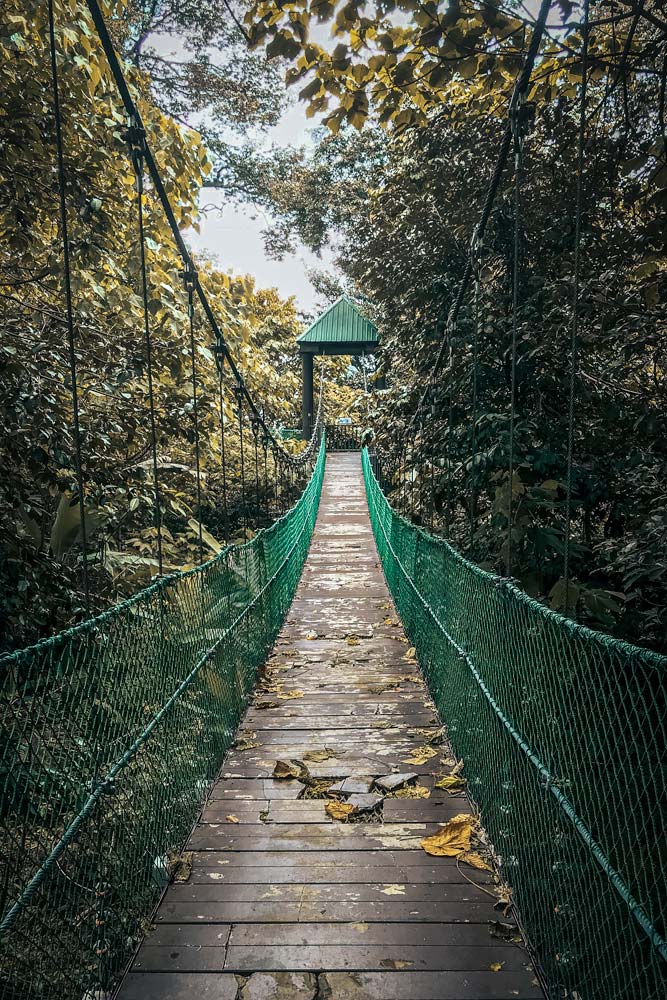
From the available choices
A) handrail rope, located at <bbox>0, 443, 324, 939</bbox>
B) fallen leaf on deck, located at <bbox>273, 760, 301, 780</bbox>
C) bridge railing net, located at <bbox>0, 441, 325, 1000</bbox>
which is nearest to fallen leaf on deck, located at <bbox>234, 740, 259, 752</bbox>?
bridge railing net, located at <bbox>0, 441, 325, 1000</bbox>

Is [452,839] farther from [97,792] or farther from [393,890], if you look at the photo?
[97,792]

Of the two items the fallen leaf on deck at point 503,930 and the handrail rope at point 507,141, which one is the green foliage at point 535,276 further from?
the fallen leaf on deck at point 503,930

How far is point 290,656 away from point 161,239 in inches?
124

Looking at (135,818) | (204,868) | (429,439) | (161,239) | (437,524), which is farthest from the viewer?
(437,524)

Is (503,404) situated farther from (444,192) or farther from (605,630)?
(444,192)

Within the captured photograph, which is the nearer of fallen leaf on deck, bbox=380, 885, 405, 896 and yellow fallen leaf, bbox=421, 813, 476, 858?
fallen leaf on deck, bbox=380, 885, 405, 896

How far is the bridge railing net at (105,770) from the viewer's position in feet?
6.02

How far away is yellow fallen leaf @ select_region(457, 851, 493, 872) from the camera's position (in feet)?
8.81

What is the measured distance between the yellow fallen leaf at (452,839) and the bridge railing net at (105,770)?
0.97m

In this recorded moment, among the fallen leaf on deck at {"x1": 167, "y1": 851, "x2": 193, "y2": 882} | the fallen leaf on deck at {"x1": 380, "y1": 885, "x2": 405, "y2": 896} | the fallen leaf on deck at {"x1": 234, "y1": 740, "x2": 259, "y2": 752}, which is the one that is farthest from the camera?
the fallen leaf on deck at {"x1": 234, "y1": 740, "x2": 259, "y2": 752}

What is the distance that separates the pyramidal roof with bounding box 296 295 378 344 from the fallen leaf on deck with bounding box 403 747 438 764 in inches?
769

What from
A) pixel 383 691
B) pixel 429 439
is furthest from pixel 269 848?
pixel 429 439

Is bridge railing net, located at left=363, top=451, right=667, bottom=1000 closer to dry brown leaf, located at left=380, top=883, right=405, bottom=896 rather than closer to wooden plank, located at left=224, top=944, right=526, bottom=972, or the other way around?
wooden plank, located at left=224, top=944, right=526, bottom=972

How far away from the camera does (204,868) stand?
2.75 metres
